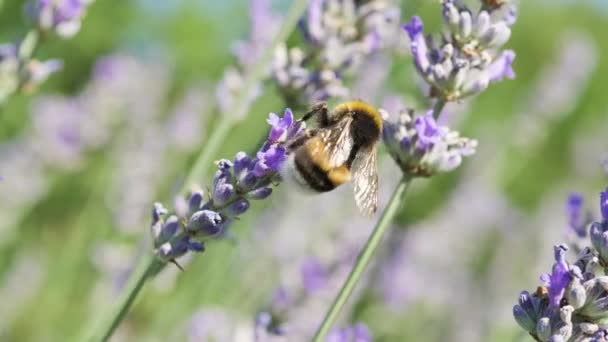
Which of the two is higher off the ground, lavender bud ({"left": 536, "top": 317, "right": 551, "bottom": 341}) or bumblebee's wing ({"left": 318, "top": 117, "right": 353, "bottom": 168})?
bumblebee's wing ({"left": 318, "top": 117, "right": 353, "bottom": 168})

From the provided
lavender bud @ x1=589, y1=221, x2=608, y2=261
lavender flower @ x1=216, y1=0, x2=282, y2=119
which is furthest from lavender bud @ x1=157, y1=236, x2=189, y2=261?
lavender flower @ x1=216, y1=0, x2=282, y2=119

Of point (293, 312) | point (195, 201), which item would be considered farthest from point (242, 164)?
point (293, 312)

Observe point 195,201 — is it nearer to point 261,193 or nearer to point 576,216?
point 261,193

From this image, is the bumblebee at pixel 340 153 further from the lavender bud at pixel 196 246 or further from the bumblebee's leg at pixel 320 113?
the lavender bud at pixel 196 246

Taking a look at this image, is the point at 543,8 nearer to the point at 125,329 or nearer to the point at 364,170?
the point at 125,329

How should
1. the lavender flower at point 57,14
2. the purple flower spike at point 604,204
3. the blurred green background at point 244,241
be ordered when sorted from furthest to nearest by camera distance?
the blurred green background at point 244,241
the lavender flower at point 57,14
the purple flower spike at point 604,204

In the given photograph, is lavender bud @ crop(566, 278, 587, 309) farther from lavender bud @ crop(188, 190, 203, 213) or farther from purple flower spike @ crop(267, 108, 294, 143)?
lavender bud @ crop(188, 190, 203, 213)

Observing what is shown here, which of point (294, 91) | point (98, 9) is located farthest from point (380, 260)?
point (98, 9)

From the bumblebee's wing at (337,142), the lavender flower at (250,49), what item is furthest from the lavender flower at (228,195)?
the lavender flower at (250,49)
